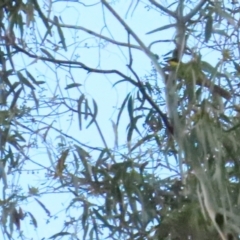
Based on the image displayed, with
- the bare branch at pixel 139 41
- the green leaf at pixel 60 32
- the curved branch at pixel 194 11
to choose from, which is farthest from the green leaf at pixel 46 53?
the curved branch at pixel 194 11

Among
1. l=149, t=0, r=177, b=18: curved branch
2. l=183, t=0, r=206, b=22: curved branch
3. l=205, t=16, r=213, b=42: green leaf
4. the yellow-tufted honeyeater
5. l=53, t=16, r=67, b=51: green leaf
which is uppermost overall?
l=53, t=16, r=67, b=51: green leaf

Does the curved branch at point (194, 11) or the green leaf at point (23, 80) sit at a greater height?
the green leaf at point (23, 80)

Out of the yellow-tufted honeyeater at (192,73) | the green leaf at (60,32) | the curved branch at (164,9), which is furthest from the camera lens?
the green leaf at (60,32)

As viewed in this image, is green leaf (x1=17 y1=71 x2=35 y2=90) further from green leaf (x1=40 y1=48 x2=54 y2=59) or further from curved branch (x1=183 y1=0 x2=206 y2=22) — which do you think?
curved branch (x1=183 y1=0 x2=206 y2=22)

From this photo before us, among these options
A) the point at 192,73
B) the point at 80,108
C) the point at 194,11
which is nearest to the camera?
the point at 192,73

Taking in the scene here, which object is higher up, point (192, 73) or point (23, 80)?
point (23, 80)

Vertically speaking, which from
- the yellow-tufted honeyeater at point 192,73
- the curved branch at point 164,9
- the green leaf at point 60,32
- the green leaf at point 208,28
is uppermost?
the green leaf at point 60,32

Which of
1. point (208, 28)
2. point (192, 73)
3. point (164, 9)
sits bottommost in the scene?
point (192, 73)

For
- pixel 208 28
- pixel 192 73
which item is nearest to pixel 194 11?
pixel 208 28

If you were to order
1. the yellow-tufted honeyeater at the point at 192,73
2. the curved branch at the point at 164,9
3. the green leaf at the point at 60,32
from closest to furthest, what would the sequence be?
the yellow-tufted honeyeater at the point at 192,73, the curved branch at the point at 164,9, the green leaf at the point at 60,32

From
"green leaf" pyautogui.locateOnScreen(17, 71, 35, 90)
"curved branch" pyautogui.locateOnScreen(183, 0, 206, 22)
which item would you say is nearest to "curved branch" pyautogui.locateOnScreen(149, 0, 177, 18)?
"curved branch" pyautogui.locateOnScreen(183, 0, 206, 22)

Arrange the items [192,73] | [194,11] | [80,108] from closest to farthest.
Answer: [192,73] → [194,11] → [80,108]

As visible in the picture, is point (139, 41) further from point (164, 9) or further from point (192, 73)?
point (192, 73)

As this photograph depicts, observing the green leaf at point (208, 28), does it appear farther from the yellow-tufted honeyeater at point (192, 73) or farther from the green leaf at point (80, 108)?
the green leaf at point (80, 108)
